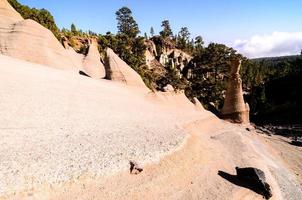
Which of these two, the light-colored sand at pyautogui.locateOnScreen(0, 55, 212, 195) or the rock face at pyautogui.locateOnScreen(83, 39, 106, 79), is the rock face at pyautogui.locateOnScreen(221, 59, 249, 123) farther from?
the rock face at pyautogui.locateOnScreen(83, 39, 106, 79)

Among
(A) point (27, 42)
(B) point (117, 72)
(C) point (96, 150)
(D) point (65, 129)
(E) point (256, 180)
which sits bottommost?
(E) point (256, 180)

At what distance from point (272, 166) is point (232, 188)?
363 inches

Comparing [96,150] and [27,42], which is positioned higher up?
[27,42]

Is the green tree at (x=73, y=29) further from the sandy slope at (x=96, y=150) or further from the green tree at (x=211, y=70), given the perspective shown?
the sandy slope at (x=96, y=150)

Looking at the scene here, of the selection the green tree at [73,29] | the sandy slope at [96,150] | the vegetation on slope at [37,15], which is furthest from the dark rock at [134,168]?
the green tree at [73,29]

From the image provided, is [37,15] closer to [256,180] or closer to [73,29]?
[73,29]

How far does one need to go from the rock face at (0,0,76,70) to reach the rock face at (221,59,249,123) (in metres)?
22.4

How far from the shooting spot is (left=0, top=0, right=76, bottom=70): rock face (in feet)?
102

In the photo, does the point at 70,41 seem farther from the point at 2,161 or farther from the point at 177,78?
the point at 2,161

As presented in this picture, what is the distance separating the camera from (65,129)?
1653 cm

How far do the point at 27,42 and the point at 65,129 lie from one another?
18.8 m

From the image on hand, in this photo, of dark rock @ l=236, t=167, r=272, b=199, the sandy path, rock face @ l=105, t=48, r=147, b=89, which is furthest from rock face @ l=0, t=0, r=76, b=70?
dark rock @ l=236, t=167, r=272, b=199

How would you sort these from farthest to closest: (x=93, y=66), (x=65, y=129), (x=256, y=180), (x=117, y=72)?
(x=93, y=66)
(x=117, y=72)
(x=65, y=129)
(x=256, y=180)

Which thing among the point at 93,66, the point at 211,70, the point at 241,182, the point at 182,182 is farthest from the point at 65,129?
the point at 211,70
